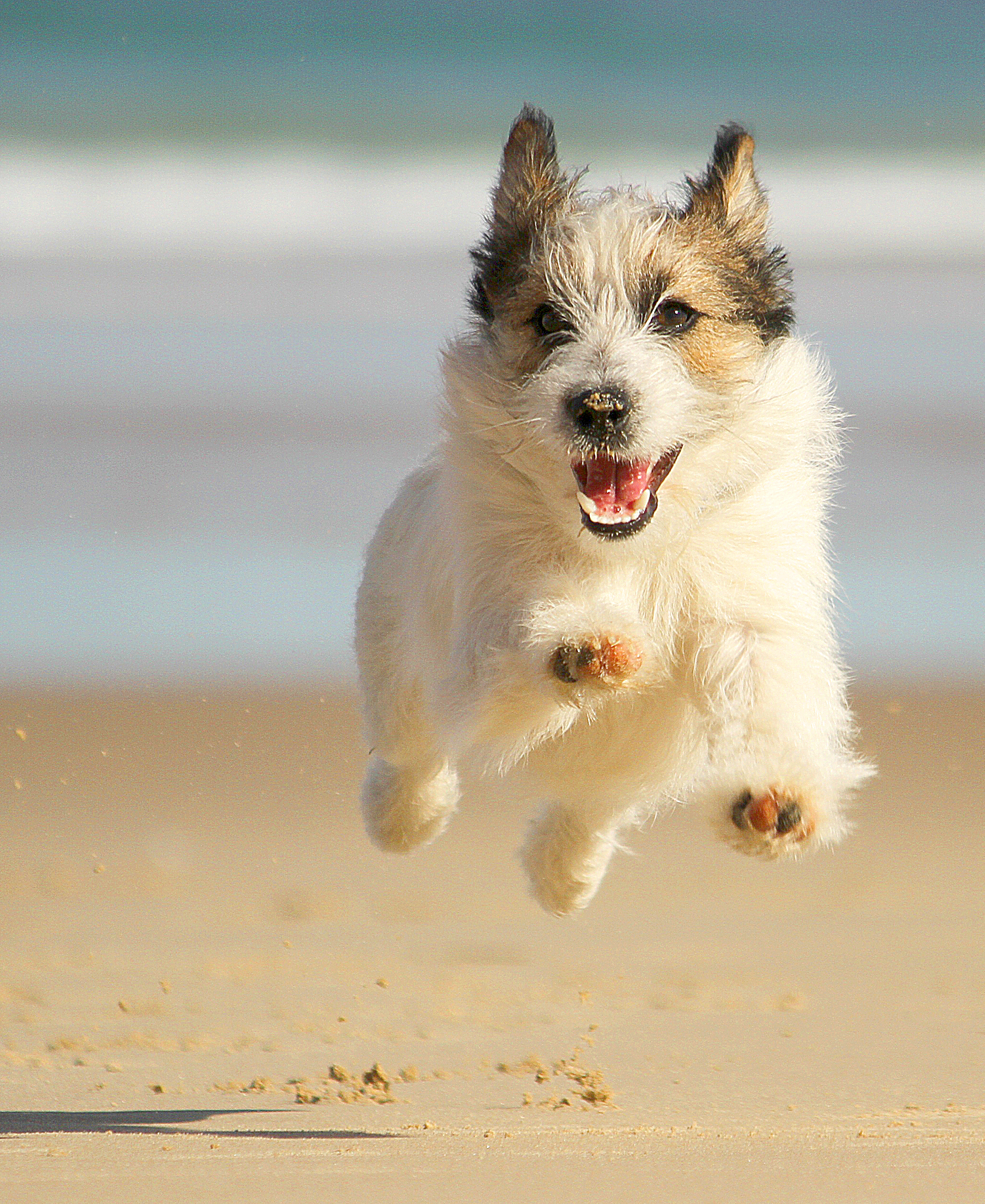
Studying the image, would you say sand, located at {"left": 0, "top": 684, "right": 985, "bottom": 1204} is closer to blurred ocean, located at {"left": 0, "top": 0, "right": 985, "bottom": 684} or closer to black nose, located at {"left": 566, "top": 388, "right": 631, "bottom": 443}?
blurred ocean, located at {"left": 0, "top": 0, "right": 985, "bottom": 684}

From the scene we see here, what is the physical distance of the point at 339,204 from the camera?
17.3 m

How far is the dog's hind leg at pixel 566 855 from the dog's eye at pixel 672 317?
160 centimetres

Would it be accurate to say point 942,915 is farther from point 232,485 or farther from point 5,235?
point 5,235

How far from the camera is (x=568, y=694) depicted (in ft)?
11.7

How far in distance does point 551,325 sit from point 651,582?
678 mm

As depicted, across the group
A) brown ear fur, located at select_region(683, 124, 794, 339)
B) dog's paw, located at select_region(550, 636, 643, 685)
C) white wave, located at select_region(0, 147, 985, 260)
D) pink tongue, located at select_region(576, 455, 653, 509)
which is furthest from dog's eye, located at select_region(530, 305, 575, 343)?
white wave, located at select_region(0, 147, 985, 260)

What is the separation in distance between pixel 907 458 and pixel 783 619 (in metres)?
8.72

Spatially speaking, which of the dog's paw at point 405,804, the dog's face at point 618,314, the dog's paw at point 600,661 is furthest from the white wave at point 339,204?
the dog's paw at point 600,661

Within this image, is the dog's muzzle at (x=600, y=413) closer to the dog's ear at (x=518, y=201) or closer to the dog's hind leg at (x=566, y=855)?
the dog's ear at (x=518, y=201)

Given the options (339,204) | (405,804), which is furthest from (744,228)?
(339,204)

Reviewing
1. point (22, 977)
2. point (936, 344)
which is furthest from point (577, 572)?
point (936, 344)

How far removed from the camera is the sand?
336cm

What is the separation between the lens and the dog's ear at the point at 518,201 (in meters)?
4.08

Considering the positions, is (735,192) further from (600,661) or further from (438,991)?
(438,991)
